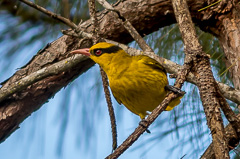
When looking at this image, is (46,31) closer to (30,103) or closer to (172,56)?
(30,103)

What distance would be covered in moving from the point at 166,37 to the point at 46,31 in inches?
31.8

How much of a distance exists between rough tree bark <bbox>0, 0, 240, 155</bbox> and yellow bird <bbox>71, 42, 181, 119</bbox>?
377 mm

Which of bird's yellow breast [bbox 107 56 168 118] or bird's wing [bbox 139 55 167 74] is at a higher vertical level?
bird's wing [bbox 139 55 167 74]

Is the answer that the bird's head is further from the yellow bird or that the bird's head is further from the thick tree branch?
the thick tree branch

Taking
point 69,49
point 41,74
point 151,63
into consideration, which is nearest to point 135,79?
point 151,63

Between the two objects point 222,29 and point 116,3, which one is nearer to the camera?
point 222,29

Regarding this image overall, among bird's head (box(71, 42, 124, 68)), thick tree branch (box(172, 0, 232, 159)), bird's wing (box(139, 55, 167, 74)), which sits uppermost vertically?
bird's head (box(71, 42, 124, 68))

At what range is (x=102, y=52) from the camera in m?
1.87

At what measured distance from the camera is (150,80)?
1.73m

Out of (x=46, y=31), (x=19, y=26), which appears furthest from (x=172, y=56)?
(x=19, y=26)

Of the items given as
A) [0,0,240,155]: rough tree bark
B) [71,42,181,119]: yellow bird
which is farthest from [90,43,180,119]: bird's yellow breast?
[0,0,240,155]: rough tree bark

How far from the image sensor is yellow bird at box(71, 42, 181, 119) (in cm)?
171

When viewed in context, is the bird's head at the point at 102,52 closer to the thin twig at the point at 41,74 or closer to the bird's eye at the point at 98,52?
the bird's eye at the point at 98,52

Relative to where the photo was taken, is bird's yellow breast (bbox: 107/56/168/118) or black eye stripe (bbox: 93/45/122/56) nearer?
bird's yellow breast (bbox: 107/56/168/118)
